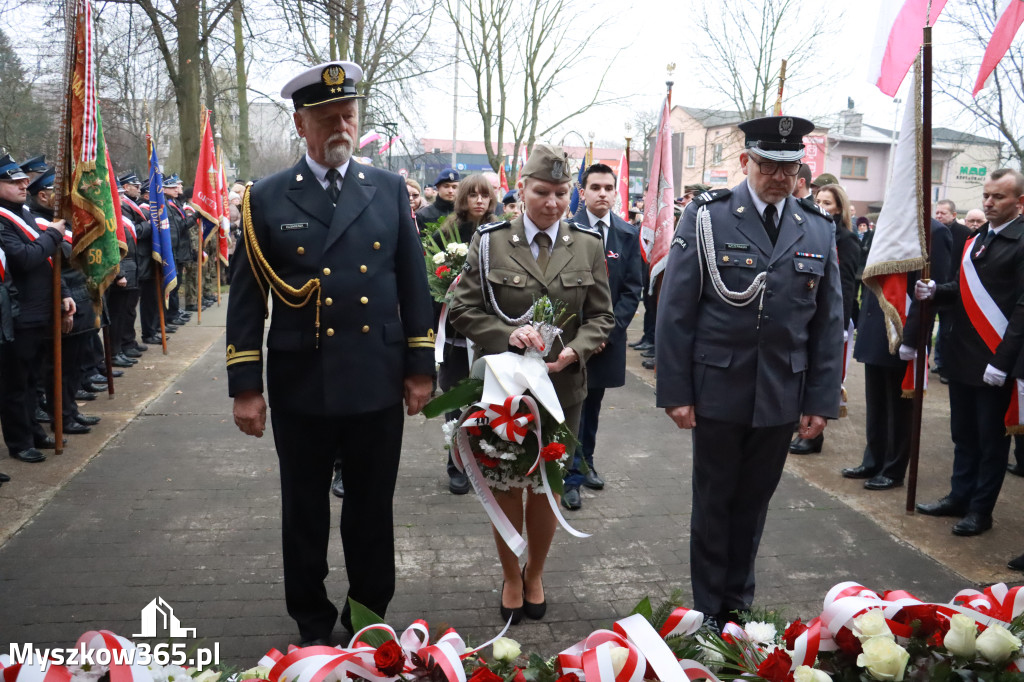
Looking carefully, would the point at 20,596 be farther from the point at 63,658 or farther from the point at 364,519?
the point at 63,658

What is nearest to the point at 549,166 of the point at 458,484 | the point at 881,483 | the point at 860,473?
the point at 458,484

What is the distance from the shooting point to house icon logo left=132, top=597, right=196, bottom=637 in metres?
3.40

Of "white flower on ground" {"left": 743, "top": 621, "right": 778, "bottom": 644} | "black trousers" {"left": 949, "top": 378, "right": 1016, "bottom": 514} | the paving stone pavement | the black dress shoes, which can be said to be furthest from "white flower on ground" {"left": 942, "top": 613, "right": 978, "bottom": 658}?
the black dress shoes

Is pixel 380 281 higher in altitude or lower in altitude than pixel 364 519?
higher

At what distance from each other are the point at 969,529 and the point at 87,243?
6.39 meters

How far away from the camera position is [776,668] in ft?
6.40

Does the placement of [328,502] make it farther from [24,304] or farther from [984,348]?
[24,304]

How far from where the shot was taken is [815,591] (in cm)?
413

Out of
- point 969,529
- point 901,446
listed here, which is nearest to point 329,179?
point 969,529

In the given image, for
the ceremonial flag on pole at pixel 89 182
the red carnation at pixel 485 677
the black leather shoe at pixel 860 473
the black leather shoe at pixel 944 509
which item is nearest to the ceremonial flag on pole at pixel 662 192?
the black leather shoe at pixel 860 473

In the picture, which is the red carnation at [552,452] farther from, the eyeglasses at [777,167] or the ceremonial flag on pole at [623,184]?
the ceremonial flag on pole at [623,184]

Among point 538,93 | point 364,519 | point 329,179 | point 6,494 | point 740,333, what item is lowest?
point 6,494

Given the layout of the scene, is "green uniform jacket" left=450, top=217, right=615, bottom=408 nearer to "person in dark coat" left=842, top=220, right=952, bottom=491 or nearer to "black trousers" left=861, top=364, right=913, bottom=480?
"person in dark coat" left=842, top=220, right=952, bottom=491

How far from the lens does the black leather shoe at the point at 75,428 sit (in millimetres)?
6879
